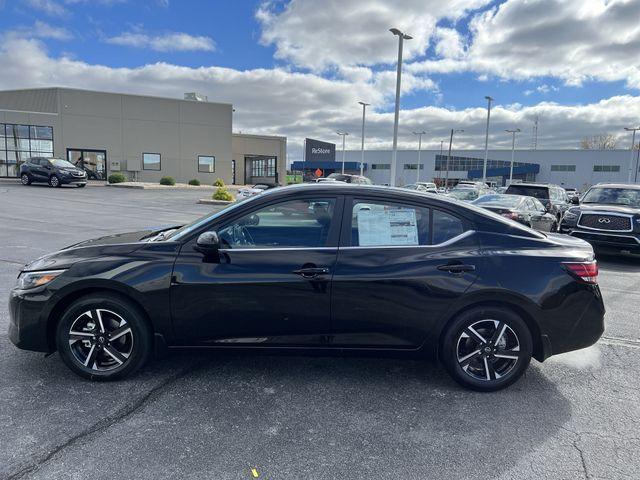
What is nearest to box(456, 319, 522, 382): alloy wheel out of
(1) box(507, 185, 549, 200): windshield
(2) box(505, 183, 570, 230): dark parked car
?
(2) box(505, 183, 570, 230): dark parked car

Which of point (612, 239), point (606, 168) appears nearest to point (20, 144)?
point (612, 239)

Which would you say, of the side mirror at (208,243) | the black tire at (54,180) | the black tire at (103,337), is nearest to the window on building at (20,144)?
the black tire at (54,180)

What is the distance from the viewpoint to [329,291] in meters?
3.38

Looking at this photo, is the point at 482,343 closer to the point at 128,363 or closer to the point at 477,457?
the point at 477,457

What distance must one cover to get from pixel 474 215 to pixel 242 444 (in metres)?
2.44

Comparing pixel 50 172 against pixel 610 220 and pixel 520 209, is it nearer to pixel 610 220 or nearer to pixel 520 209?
pixel 520 209

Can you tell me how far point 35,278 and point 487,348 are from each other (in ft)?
11.8

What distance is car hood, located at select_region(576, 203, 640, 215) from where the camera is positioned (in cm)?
963

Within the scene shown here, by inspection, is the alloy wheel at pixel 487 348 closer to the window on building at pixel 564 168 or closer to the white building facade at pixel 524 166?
the white building facade at pixel 524 166

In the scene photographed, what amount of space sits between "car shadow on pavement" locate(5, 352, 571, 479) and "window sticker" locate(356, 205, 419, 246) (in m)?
1.19

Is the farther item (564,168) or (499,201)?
(564,168)

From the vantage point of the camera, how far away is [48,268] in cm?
347

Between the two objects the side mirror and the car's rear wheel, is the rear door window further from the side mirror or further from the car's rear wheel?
the car's rear wheel

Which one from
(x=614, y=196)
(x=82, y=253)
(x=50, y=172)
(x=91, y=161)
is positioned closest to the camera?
(x=82, y=253)
